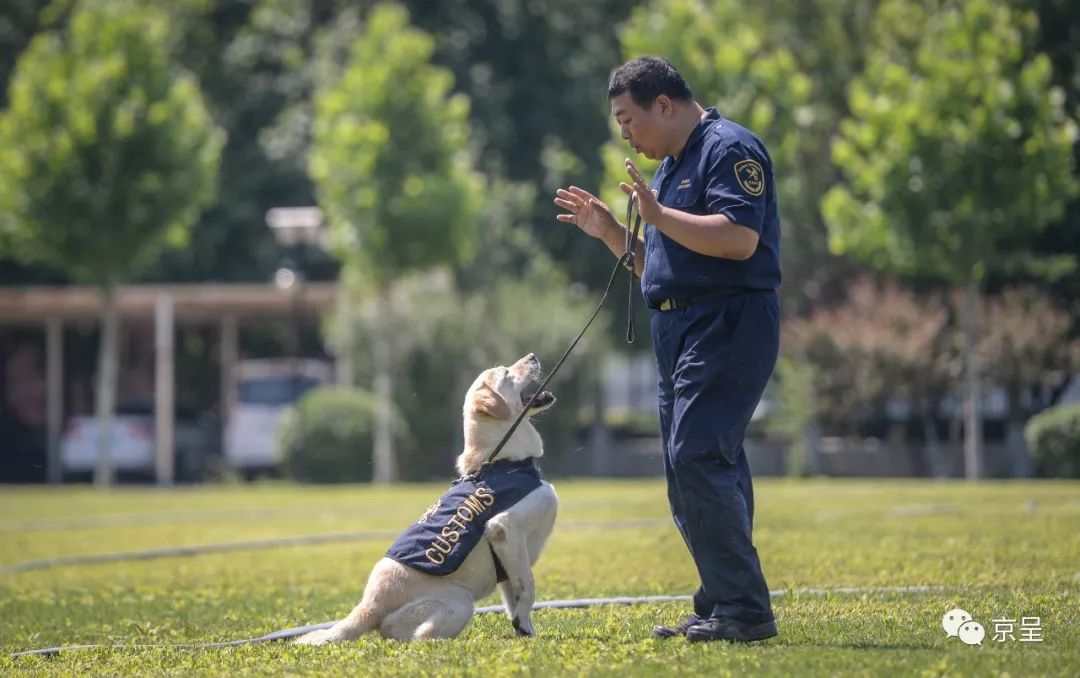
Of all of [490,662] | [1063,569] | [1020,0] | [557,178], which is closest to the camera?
[490,662]

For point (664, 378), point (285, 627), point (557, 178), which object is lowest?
point (285, 627)

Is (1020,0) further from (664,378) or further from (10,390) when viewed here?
(10,390)

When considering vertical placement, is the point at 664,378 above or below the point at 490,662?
above

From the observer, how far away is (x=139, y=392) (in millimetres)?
47656

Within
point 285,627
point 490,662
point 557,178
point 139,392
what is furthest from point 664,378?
point 139,392

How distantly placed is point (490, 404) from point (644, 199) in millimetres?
1597

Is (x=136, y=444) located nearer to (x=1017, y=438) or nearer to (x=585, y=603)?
(x=1017, y=438)

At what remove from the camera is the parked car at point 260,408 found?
35.9 meters

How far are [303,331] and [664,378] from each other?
3728 cm

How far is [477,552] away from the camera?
7918 mm

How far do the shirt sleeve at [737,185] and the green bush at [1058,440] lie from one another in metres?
21.7

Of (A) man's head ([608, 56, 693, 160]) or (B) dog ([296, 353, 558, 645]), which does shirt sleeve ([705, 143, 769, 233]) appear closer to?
(A) man's head ([608, 56, 693, 160])

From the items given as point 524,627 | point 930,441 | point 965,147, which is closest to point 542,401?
point 524,627

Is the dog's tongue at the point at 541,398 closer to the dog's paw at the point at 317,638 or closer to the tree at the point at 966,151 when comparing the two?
the dog's paw at the point at 317,638
